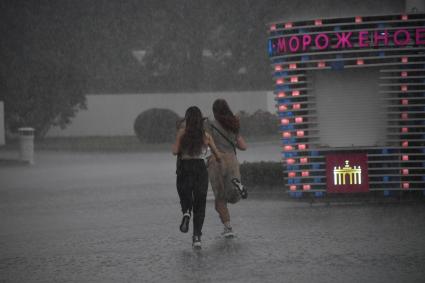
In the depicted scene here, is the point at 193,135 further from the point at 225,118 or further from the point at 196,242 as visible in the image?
the point at 196,242

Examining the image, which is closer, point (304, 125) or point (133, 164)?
point (304, 125)

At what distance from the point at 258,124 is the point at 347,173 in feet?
91.7

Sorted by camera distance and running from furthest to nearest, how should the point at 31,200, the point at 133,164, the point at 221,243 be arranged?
the point at 133,164, the point at 31,200, the point at 221,243

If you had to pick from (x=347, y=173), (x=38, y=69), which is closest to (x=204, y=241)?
(x=347, y=173)

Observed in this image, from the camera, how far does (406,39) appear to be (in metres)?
15.3

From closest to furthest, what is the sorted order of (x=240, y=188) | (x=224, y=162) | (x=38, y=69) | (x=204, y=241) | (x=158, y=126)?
(x=204, y=241)
(x=240, y=188)
(x=224, y=162)
(x=158, y=126)
(x=38, y=69)

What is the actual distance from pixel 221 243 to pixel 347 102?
17.2 ft

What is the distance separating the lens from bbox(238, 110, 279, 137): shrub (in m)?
43.1

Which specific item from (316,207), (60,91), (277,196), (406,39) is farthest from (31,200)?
(60,91)

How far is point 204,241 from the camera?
1177cm

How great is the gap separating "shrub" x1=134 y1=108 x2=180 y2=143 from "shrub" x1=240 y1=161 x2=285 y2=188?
70.3 ft

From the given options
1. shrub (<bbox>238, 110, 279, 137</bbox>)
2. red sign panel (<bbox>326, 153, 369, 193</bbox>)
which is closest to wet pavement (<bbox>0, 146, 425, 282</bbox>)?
red sign panel (<bbox>326, 153, 369, 193</bbox>)

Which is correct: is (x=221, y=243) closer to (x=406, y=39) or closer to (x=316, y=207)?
(x=316, y=207)

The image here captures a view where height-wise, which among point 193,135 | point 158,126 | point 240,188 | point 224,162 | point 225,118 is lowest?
point 240,188
